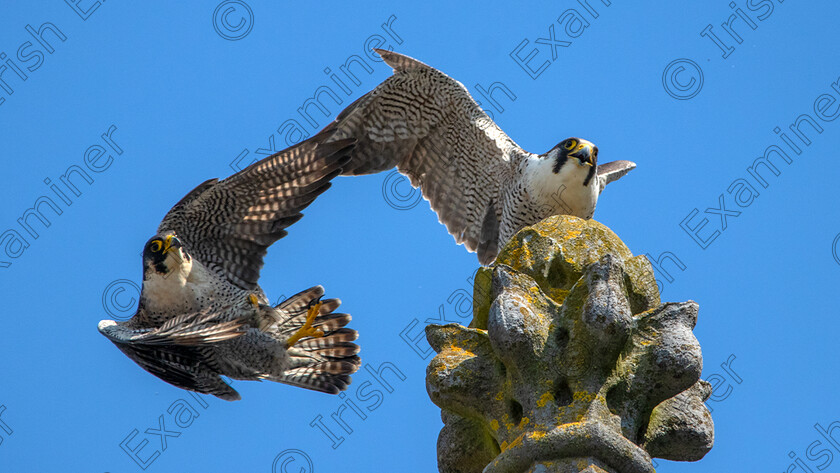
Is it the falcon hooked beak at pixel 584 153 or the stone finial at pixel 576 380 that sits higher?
the falcon hooked beak at pixel 584 153

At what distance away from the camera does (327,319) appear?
402 inches

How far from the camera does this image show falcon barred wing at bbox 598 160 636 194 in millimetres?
10879

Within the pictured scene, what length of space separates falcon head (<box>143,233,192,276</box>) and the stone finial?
177 inches

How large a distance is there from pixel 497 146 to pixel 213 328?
11.3 ft

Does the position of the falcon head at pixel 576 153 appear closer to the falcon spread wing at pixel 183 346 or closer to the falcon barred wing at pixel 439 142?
the falcon barred wing at pixel 439 142

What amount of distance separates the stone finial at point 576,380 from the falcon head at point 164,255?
451 centimetres

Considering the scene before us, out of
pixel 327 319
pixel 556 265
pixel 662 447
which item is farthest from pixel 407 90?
pixel 662 447

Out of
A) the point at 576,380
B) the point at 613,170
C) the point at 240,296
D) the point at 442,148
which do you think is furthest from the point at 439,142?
the point at 576,380

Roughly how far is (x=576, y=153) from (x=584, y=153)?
78 millimetres

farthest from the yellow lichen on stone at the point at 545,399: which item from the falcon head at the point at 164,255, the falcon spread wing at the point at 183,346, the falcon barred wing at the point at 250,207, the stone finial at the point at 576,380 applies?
the falcon head at the point at 164,255

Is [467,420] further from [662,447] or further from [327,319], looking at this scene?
[327,319]

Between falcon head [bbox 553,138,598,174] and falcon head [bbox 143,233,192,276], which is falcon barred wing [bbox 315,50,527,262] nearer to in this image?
falcon head [bbox 553,138,598,174]

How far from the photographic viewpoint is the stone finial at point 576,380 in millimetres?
5027

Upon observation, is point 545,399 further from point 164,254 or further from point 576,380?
point 164,254
